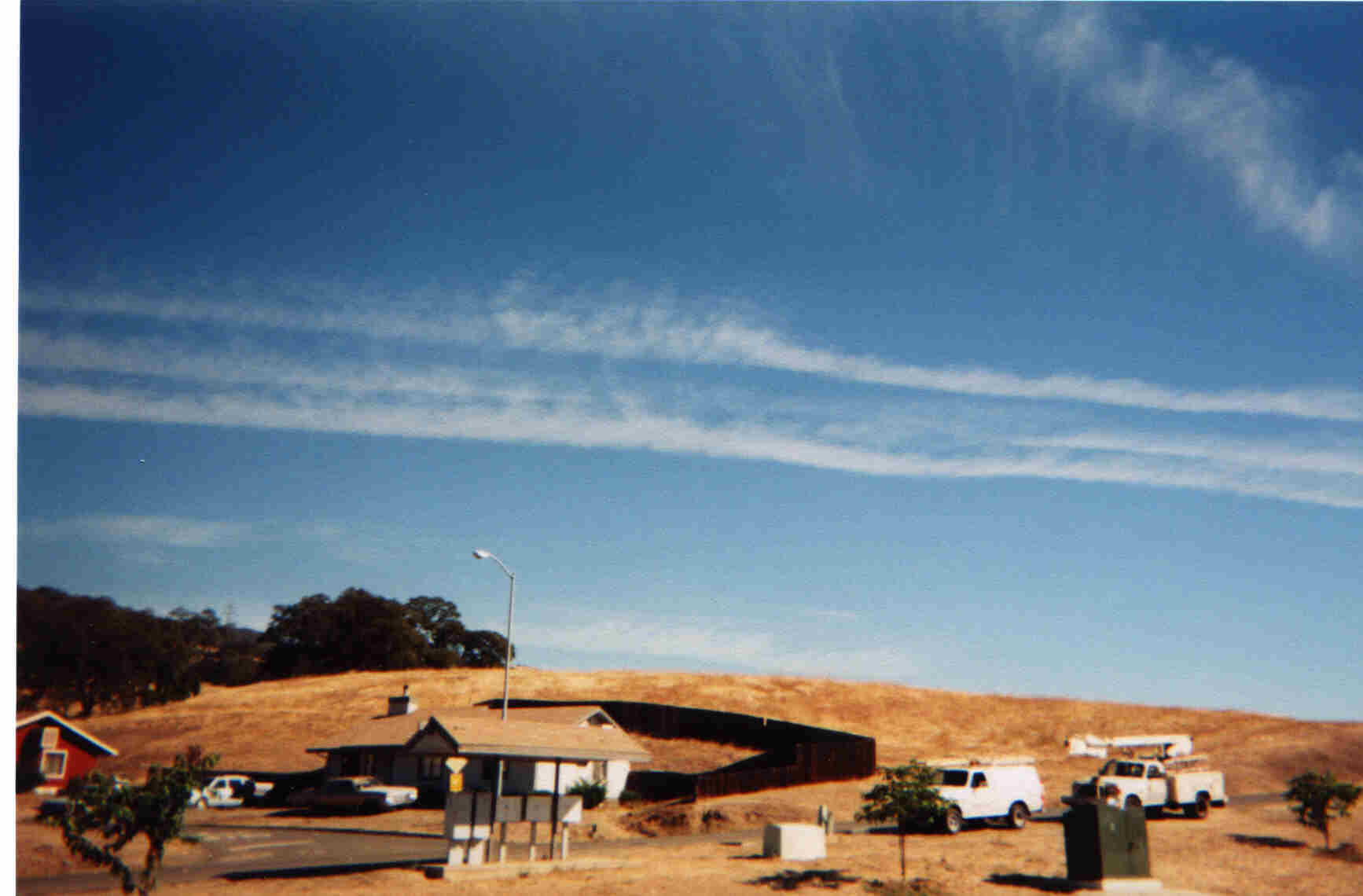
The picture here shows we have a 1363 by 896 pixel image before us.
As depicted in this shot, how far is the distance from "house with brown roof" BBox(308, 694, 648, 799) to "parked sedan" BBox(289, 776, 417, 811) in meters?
1.47

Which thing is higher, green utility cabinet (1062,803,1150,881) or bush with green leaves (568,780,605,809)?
green utility cabinet (1062,803,1150,881)

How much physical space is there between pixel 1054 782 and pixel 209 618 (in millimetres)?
120935

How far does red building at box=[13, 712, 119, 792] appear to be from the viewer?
44938 millimetres

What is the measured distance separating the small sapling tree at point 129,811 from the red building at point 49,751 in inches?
1316

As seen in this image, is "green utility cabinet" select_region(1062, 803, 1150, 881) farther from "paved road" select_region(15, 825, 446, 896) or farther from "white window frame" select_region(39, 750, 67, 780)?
"white window frame" select_region(39, 750, 67, 780)

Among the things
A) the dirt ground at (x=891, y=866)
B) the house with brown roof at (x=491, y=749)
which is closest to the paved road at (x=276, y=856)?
the dirt ground at (x=891, y=866)

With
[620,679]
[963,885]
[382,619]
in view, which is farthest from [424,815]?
[382,619]

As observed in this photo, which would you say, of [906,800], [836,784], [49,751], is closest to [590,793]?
[836,784]

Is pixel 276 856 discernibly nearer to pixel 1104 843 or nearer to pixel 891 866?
pixel 891 866

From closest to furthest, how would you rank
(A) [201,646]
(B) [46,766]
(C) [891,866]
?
(C) [891,866]
(B) [46,766]
(A) [201,646]

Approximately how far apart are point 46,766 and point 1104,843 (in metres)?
45.2

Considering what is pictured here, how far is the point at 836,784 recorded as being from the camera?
48.3 metres

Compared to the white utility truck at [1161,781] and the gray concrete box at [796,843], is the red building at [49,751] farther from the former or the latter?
the white utility truck at [1161,781]

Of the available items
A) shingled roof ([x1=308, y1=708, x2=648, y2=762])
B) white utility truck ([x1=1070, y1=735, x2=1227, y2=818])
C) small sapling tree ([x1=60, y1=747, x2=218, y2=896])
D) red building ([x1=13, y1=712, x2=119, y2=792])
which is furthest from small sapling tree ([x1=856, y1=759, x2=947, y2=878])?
red building ([x1=13, y1=712, x2=119, y2=792])
